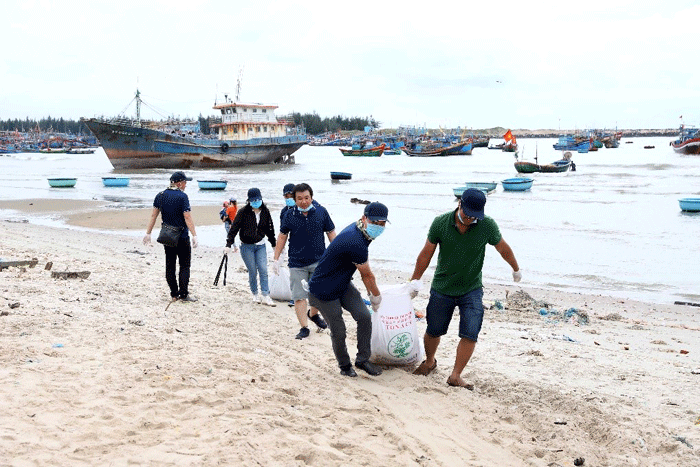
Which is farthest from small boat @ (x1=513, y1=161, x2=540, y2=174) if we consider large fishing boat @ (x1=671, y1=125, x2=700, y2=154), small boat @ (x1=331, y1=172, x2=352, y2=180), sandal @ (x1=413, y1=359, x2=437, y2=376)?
sandal @ (x1=413, y1=359, x2=437, y2=376)

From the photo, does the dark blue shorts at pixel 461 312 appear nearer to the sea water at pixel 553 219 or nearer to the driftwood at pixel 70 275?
the driftwood at pixel 70 275

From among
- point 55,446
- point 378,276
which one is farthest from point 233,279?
point 55,446

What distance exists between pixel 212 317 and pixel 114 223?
1425 centimetres

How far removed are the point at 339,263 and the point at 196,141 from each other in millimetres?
49589

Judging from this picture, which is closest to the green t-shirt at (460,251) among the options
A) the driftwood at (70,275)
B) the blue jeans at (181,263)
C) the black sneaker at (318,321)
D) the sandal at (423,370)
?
the sandal at (423,370)

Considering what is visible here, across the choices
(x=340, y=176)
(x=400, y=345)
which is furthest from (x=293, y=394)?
(x=340, y=176)

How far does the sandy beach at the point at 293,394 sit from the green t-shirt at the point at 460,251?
32.0 inches

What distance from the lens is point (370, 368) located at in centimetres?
473

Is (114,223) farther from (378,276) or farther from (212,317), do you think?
(212,317)

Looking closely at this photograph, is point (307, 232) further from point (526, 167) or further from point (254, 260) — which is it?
point (526, 167)

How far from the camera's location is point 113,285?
768 cm

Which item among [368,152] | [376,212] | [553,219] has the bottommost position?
[553,219]

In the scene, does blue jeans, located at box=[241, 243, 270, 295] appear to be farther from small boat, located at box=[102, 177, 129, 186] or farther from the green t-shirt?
small boat, located at box=[102, 177, 129, 186]

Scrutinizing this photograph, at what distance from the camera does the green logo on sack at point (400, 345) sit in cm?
482
